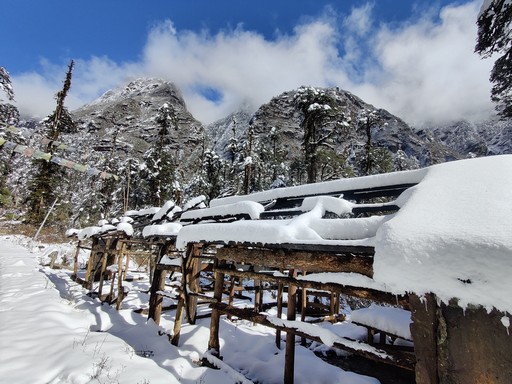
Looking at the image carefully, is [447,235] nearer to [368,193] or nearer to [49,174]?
[368,193]

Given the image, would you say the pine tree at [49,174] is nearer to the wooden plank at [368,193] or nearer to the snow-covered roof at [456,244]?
the wooden plank at [368,193]

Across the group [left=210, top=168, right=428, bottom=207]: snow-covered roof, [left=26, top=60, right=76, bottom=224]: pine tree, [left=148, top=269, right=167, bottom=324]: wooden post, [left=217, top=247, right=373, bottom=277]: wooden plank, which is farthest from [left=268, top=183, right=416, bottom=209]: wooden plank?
[left=26, top=60, right=76, bottom=224]: pine tree

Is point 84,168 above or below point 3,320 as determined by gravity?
above

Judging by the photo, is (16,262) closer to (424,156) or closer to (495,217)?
(495,217)

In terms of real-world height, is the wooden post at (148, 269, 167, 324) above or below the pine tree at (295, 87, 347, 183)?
below

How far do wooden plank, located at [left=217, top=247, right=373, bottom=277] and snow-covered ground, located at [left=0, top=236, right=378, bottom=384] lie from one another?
6.82ft

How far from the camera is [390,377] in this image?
22.9 ft

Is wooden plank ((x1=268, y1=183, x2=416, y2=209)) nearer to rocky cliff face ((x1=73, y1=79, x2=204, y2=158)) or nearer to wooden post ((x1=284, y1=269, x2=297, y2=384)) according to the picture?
wooden post ((x1=284, y1=269, x2=297, y2=384))

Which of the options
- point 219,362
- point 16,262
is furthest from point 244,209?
point 16,262

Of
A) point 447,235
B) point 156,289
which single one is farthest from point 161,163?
point 447,235

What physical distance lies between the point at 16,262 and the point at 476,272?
20939mm

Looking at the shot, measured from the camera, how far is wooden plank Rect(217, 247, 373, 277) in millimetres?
3439

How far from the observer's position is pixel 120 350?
584cm

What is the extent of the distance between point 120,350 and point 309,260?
4468 mm
